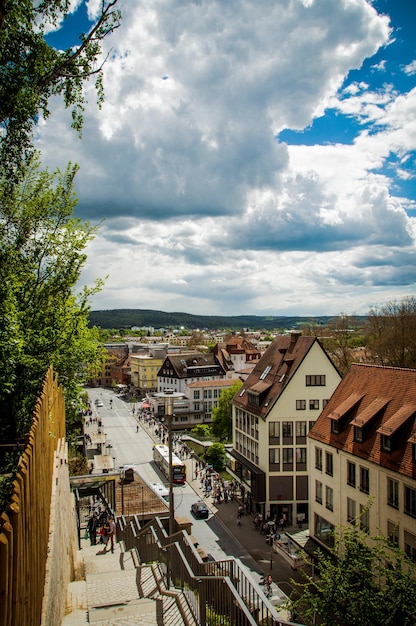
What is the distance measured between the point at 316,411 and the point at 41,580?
109ft

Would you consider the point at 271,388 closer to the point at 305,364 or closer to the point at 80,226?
the point at 305,364

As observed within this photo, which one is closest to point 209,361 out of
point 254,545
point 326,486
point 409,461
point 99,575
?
point 254,545

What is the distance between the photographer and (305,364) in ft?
122

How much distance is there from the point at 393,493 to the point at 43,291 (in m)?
16.8

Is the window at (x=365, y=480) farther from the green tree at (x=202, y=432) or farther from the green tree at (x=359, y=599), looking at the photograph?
the green tree at (x=202, y=432)

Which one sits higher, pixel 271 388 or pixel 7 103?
pixel 7 103

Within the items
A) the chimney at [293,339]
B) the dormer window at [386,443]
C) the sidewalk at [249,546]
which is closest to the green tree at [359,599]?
the dormer window at [386,443]

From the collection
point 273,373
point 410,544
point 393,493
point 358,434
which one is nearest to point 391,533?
point 410,544

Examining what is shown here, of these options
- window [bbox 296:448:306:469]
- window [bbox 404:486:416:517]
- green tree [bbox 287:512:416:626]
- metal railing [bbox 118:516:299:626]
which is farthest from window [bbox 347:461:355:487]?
window [bbox 296:448:306:469]

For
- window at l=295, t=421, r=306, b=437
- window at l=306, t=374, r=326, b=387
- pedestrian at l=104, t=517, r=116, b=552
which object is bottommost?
pedestrian at l=104, t=517, r=116, b=552

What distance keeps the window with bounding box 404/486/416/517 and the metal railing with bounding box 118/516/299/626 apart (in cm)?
996

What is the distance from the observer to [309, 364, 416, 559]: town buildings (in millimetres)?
20369

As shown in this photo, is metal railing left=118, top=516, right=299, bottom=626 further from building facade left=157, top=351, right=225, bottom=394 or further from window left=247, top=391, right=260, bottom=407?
building facade left=157, top=351, right=225, bottom=394

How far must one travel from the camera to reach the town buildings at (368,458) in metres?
20.4
